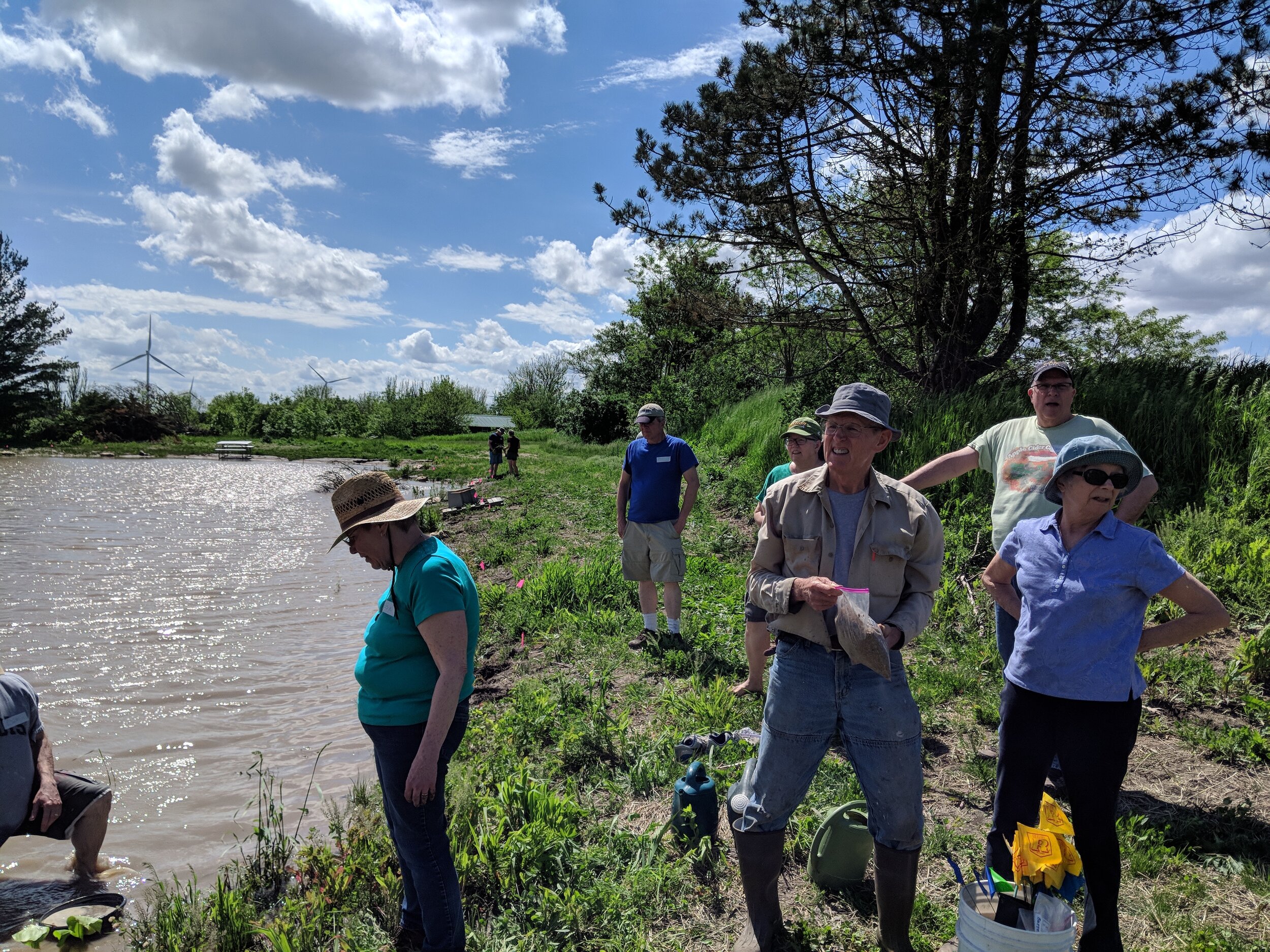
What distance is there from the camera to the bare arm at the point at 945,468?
3.61 meters

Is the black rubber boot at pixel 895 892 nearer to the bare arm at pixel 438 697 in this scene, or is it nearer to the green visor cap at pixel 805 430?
the bare arm at pixel 438 697

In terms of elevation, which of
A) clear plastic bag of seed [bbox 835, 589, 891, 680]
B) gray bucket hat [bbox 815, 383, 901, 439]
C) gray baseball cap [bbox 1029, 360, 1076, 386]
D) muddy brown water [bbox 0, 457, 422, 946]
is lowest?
muddy brown water [bbox 0, 457, 422, 946]

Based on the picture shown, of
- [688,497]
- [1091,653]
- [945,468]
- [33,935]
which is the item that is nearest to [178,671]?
[33,935]

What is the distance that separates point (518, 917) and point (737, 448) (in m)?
12.8

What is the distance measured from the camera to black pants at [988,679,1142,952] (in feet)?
7.98

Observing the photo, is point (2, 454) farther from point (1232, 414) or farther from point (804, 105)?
point (1232, 414)

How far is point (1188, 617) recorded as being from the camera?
2.49 m

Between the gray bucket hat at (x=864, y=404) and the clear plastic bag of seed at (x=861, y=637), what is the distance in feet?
2.04

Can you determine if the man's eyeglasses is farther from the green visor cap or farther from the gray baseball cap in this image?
the green visor cap

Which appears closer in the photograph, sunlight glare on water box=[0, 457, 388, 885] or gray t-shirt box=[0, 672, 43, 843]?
gray t-shirt box=[0, 672, 43, 843]

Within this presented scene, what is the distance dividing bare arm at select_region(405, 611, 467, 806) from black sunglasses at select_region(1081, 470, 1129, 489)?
91.3 inches

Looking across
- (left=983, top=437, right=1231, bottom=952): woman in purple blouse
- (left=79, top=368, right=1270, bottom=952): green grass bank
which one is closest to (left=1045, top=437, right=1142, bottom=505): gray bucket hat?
(left=983, top=437, right=1231, bottom=952): woman in purple blouse

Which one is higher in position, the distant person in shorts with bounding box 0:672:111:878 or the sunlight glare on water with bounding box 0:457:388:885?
the distant person in shorts with bounding box 0:672:111:878

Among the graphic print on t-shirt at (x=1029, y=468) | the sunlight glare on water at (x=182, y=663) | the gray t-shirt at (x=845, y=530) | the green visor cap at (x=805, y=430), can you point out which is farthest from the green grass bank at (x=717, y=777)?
the green visor cap at (x=805, y=430)
